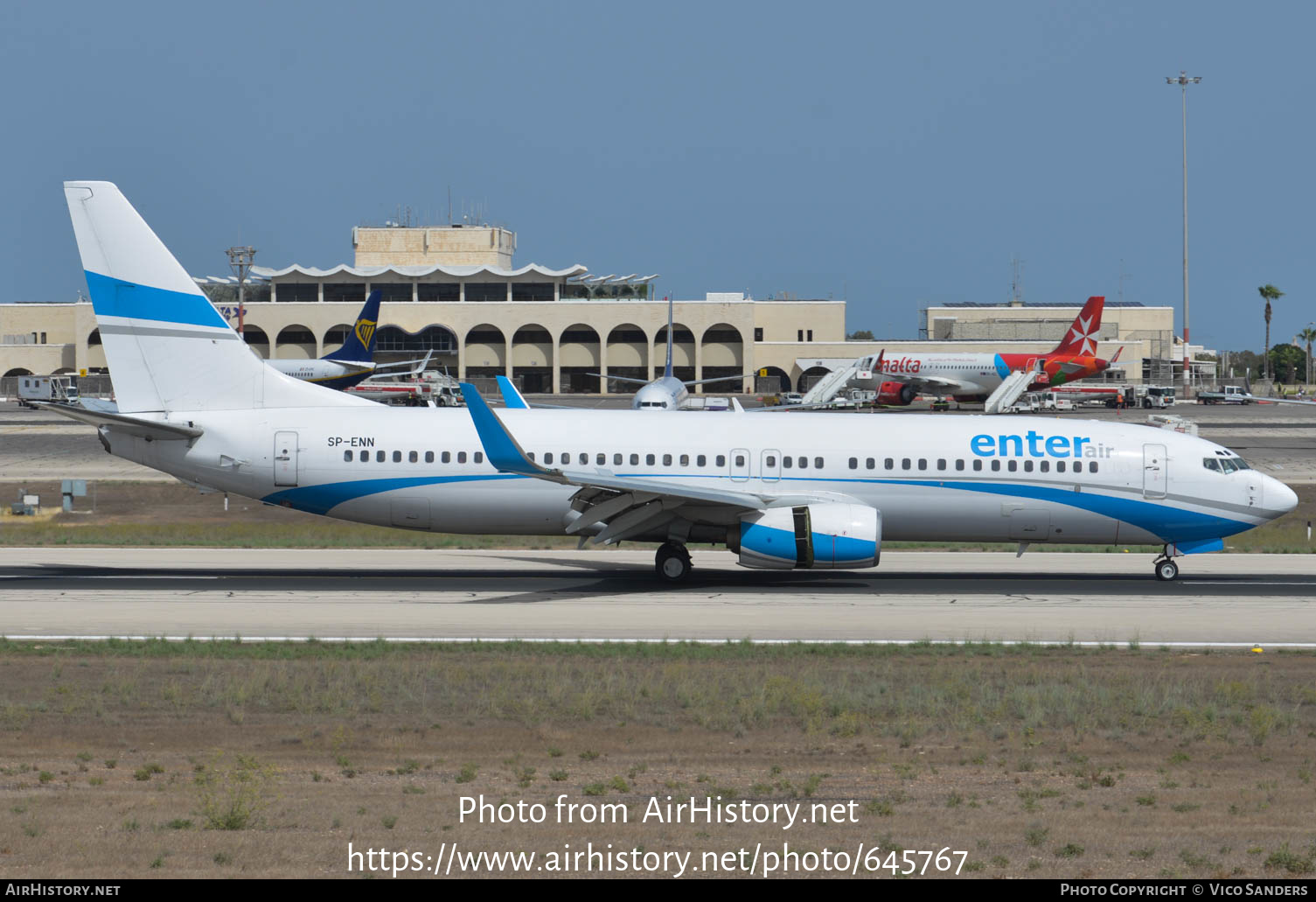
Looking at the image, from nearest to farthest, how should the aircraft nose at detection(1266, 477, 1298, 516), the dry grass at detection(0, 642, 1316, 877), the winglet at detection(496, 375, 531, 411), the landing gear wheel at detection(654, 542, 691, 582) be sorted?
the dry grass at detection(0, 642, 1316, 877)
the landing gear wheel at detection(654, 542, 691, 582)
the aircraft nose at detection(1266, 477, 1298, 516)
the winglet at detection(496, 375, 531, 411)

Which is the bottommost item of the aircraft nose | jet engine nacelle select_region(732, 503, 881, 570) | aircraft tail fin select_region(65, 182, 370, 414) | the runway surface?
the runway surface

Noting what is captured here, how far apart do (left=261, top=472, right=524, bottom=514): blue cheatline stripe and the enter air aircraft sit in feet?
0.13

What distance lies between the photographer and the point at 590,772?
567 inches

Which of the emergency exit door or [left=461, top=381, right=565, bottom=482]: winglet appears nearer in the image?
[left=461, top=381, right=565, bottom=482]: winglet

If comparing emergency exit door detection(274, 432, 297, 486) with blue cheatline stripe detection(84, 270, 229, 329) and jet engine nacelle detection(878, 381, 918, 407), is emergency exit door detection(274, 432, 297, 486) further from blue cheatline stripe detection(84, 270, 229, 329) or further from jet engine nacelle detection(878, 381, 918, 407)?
jet engine nacelle detection(878, 381, 918, 407)

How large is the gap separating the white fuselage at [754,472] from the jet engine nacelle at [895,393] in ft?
253

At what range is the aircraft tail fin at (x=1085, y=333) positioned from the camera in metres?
108

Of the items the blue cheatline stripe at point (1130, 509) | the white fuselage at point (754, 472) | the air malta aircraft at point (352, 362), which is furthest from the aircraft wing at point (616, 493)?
the air malta aircraft at point (352, 362)

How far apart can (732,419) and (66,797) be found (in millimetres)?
19683

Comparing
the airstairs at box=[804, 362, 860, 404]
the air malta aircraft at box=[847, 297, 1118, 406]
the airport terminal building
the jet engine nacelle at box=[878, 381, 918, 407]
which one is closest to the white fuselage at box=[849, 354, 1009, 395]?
the air malta aircraft at box=[847, 297, 1118, 406]

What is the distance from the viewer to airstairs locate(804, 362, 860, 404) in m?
95.9

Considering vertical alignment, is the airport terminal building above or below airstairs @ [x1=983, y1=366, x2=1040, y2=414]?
above

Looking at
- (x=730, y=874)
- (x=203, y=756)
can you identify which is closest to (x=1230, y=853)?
(x=730, y=874)
